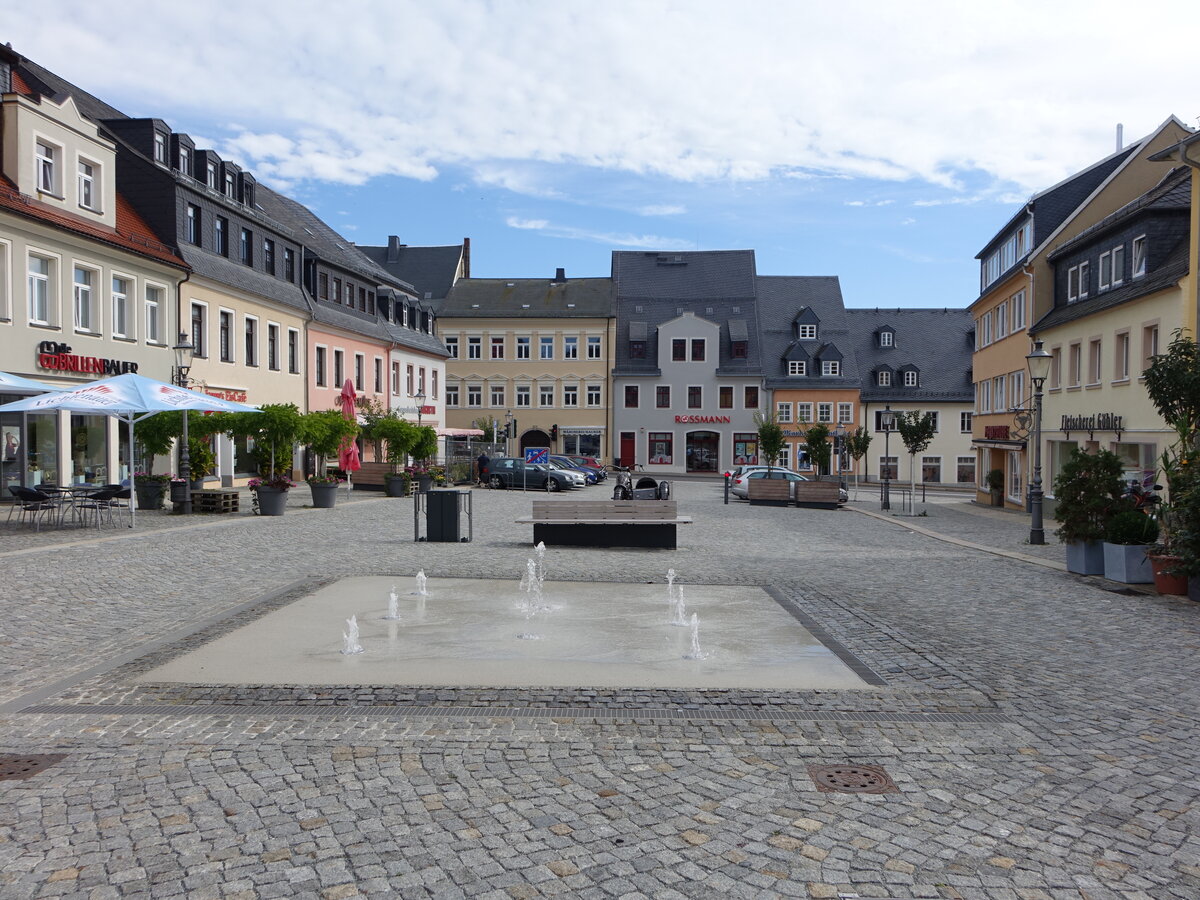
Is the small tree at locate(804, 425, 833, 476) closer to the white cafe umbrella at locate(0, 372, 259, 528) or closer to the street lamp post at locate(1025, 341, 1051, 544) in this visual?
the street lamp post at locate(1025, 341, 1051, 544)

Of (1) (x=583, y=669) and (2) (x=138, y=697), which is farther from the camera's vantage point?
(1) (x=583, y=669)

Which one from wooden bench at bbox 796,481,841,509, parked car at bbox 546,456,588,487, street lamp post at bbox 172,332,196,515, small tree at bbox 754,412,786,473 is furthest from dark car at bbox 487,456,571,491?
street lamp post at bbox 172,332,196,515

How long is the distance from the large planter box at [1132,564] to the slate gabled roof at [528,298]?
56.1 metres

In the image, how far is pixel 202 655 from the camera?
853 centimetres

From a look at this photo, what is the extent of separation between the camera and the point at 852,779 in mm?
5672

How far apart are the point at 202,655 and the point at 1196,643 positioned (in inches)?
371

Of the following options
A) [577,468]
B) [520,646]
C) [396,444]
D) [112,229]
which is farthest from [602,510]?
[577,468]

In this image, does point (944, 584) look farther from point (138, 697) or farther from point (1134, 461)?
point (1134, 461)

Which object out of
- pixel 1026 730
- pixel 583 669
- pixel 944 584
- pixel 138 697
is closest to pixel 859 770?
pixel 1026 730

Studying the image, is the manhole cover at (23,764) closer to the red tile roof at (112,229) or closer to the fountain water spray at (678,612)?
the fountain water spray at (678,612)

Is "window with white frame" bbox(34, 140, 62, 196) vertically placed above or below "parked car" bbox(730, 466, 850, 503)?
above

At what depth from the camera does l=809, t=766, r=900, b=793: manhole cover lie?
18.1ft

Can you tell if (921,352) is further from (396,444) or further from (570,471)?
(396,444)

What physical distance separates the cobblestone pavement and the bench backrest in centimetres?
724
